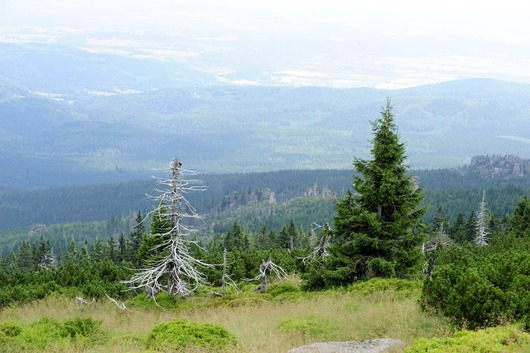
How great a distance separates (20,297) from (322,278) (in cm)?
1411

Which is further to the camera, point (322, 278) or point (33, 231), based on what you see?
point (33, 231)

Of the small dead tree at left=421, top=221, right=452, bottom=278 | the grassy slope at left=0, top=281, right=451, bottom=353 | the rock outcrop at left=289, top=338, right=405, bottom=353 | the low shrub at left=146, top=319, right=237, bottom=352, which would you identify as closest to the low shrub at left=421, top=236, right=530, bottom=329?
the grassy slope at left=0, top=281, right=451, bottom=353

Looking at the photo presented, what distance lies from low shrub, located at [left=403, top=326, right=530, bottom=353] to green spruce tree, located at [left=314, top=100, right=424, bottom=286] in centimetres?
1300

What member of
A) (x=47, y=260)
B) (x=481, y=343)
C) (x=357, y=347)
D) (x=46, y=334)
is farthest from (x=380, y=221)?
(x=47, y=260)

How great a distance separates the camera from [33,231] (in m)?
188

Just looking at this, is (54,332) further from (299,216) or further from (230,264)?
(299,216)

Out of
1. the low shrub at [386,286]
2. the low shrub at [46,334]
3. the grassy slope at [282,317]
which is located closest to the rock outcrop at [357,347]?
the grassy slope at [282,317]

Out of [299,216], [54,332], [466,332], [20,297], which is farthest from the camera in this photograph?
[299,216]

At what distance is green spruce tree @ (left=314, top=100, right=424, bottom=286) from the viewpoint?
79.9 ft

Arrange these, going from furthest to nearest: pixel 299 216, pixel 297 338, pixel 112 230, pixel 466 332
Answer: pixel 112 230 < pixel 299 216 < pixel 297 338 < pixel 466 332

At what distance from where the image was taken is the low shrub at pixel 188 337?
43.6ft

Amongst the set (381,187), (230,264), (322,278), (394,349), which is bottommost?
(230,264)

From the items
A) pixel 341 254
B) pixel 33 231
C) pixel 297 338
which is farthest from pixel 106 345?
pixel 33 231

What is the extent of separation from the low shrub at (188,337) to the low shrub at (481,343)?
14.3 ft
